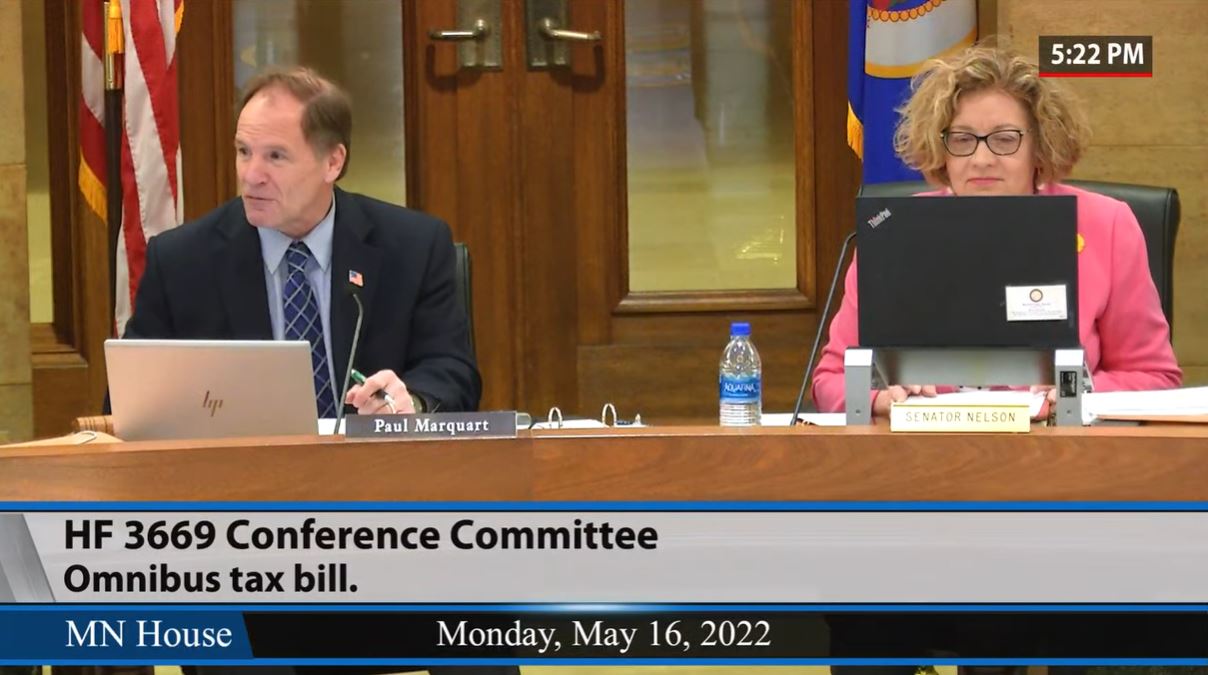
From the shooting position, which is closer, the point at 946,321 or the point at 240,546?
the point at 240,546

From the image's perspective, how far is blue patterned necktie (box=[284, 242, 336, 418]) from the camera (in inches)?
116

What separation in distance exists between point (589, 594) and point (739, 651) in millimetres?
165

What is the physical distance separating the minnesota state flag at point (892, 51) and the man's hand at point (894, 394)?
1716mm

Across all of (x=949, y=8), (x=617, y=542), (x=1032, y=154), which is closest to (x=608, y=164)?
(x=949, y=8)

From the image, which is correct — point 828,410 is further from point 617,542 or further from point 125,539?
point 125,539

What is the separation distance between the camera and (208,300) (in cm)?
296

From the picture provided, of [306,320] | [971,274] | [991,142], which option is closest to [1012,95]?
[991,142]

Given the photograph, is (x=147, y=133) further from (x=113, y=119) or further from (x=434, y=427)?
(x=434, y=427)

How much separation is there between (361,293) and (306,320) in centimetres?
11

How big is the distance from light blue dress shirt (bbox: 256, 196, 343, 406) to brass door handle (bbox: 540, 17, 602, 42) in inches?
72.1

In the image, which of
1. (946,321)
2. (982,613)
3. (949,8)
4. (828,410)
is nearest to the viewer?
(982,613)

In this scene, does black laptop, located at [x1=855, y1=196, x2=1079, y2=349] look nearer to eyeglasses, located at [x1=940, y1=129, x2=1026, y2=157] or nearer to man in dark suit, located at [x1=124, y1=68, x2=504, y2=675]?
eyeglasses, located at [x1=940, y1=129, x2=1026, y2=157]

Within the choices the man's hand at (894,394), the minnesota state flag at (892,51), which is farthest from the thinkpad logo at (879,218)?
the minnesota state flag at (892,51)

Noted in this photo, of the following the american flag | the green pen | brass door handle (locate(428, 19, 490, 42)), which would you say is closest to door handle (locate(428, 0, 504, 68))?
brass door handle (locate(428, 19, 490, 42))
